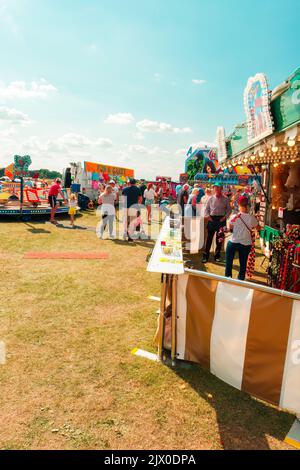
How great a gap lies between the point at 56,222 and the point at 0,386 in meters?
12.0

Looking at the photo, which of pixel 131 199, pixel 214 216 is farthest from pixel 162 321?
pixel 131 199

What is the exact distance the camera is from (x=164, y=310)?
143 inches

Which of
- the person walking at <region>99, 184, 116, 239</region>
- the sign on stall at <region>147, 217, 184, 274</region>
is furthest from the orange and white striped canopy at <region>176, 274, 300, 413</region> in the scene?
the person walking at <region>99, 184, 116, 239</region>

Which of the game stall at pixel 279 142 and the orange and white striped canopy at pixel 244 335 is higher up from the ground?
the game stall at pixel 279 142

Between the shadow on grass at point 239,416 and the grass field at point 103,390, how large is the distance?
10 mm

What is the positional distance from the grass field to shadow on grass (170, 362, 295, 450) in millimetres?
10

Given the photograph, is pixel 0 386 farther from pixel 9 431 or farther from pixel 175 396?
pixel 175 396

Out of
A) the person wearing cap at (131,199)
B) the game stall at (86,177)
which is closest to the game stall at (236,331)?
the person wearing cap at (131,199)

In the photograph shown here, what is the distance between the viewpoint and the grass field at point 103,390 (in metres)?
2.54

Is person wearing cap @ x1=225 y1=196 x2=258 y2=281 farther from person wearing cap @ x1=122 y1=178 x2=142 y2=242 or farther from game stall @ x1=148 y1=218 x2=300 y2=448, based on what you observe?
person wearing cap @ x1=122 y1=178 x2=142 y2=242

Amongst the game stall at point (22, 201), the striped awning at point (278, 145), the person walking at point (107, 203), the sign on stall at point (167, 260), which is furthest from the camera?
the game stall at point (22, 201)

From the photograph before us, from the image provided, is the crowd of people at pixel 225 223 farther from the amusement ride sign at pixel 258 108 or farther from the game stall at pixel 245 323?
the game stall at pixel 245 323

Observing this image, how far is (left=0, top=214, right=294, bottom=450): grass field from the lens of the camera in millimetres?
2539

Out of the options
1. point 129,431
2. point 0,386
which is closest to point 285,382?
point 129,431
